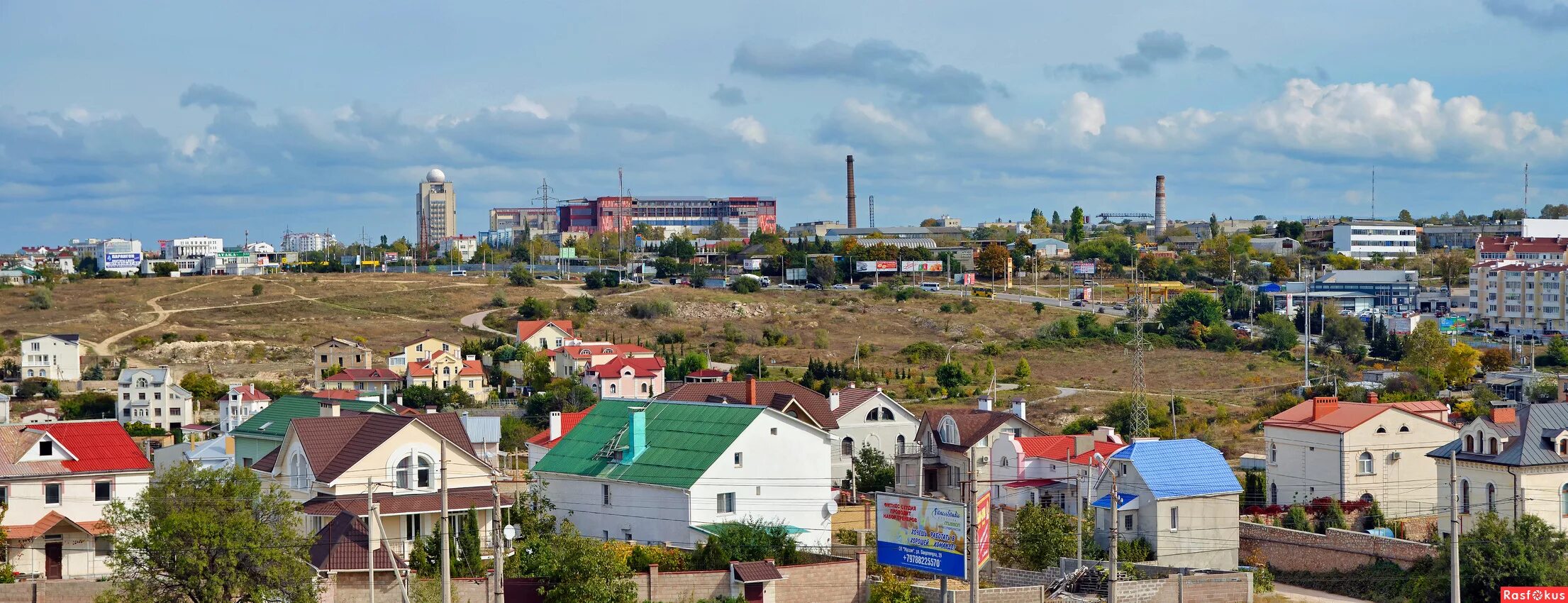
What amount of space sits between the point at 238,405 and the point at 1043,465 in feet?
121

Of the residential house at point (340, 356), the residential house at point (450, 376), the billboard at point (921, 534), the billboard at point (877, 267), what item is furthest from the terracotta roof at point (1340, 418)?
the billboard at point (877, 267)

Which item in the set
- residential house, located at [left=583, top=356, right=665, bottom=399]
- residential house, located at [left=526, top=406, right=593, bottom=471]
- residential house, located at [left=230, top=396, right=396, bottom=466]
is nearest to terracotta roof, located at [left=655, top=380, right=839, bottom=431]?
residential house, located at [left=526, top=406, right=593, bottom=471]

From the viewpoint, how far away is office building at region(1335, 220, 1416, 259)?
144625 millimetres

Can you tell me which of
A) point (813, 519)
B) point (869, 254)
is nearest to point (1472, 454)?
point (813, 519)

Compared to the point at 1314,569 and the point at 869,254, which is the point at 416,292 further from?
the point at 1314,569

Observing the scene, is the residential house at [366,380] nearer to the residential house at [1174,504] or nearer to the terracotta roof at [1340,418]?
the terracotta roof at [1340,418]

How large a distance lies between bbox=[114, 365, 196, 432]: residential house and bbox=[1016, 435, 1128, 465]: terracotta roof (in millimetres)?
41859

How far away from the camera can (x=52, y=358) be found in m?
79.8

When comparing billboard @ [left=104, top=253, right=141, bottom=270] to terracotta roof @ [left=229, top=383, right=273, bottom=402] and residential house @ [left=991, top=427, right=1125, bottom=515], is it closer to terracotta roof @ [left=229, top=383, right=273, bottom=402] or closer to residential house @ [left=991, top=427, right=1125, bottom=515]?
terracotta roof @ [left=229, top=383, right=273, bottom=402]

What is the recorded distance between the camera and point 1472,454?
3838 centimetres

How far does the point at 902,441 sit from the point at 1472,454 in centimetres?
1631

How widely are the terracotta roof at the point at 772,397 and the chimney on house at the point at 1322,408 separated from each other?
13.5 metres

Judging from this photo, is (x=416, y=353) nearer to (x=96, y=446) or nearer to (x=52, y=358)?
(x=52, y=358)

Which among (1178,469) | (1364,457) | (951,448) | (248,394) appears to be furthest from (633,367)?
(1178,469)
